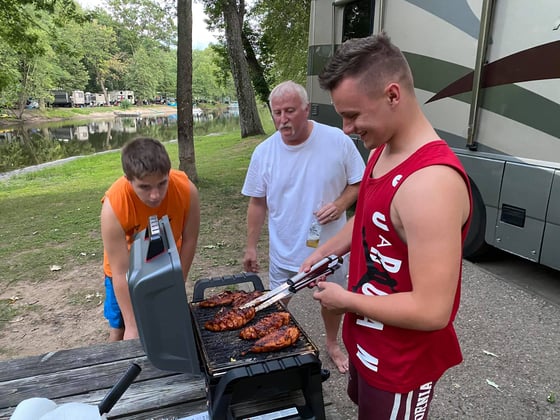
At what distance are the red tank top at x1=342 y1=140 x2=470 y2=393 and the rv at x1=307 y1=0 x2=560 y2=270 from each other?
2762 millimetres

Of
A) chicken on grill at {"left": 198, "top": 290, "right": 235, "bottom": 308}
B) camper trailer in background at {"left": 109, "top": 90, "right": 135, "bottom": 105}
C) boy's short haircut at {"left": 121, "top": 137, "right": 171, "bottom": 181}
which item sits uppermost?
camper trailer in background at {"left": 109, "top": 90, "right": 135, "bottom": 105}

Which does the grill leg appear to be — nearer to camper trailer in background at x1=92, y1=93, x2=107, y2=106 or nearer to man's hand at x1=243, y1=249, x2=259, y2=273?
man's hand at x1=243, y1=249, x2=259, y2=273

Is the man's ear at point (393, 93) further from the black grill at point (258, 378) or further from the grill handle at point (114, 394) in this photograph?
the grill handle at point (114, 394)

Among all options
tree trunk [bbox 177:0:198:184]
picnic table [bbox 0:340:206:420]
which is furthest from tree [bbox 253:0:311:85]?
picnic table [bbox 0:340:206:420]

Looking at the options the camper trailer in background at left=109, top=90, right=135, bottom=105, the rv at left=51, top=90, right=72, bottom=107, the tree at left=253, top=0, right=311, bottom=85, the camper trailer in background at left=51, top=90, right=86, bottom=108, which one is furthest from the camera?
the camper trailer in background at left=109, top=90, right=135, bottom=105

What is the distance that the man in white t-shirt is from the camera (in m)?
2.47

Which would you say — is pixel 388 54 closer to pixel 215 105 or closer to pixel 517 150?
pixel 517 150

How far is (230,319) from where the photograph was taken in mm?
1520

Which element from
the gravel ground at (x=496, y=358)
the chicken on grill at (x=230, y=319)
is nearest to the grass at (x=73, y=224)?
the gravel ground at (x=496, y=358)

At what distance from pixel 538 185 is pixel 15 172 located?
1608 centimetres

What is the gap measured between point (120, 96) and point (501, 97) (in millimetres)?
72734

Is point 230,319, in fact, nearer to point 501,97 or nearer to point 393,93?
point 393,93

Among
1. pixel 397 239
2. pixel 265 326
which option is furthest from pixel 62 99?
pixel 397 239

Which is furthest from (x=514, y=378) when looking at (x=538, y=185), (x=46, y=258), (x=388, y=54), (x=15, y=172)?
(x=15, y=172)
